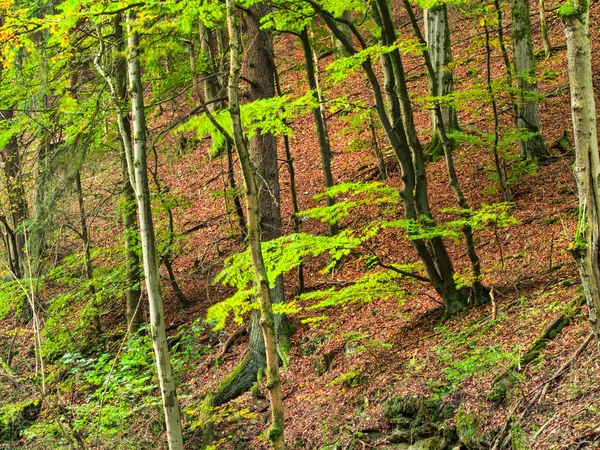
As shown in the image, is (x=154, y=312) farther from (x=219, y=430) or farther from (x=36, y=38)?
(x=36, y=38)

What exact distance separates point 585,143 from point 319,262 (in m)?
7.98

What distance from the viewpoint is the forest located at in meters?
5.01

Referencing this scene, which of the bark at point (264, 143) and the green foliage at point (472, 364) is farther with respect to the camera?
the bark at point (264, 143)

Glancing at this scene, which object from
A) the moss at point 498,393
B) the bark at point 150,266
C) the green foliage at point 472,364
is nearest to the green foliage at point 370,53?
the bark at point 150,266

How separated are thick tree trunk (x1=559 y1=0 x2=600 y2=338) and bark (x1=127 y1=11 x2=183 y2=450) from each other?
3.61m

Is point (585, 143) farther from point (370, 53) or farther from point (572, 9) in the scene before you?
point (370, 53)

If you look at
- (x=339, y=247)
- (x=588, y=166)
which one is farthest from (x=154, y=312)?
(x=588, y=166)

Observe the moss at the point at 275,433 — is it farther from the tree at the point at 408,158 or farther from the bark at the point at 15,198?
the bark at the point at 15,198

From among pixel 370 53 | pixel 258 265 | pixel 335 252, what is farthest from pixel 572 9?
pixel 335 252

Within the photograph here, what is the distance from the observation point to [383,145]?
47.4 ft

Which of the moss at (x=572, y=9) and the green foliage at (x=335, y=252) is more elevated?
the moss at (x=572, y=9)

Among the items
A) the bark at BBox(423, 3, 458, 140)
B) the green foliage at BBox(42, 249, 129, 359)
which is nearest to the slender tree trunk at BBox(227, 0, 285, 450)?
the green foliage at BBox(42, 249, 129, 359)

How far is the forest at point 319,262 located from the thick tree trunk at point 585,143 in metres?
0.01

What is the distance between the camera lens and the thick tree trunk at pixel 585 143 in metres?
3.82
